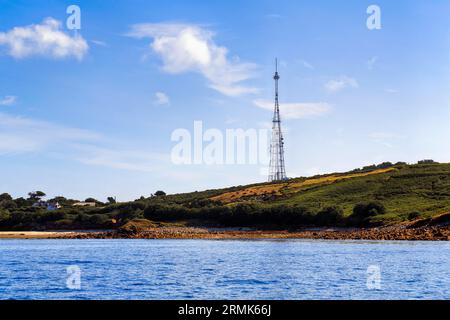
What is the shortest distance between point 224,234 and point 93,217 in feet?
167

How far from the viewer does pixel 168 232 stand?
12838 cm

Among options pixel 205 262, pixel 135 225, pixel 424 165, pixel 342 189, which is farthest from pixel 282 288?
pixel 424 165

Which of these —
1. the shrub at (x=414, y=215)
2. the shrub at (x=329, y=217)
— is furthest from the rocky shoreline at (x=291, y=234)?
the shrub at (x=414, y=215)

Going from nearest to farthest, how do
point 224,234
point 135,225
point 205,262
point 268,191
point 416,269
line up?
1. point 416,269
2. point 205,262
3. point 224,234
4. point 135,225
5. point 268,191

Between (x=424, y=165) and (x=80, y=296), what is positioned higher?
(x=424, y=165)

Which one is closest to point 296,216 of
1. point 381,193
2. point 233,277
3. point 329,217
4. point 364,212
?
point 329,217

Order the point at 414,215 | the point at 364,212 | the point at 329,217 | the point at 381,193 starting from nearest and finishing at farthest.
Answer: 1. the point at 414,215
2. the point at 364,212
3. the point at 329,217
4. the point at 381,193

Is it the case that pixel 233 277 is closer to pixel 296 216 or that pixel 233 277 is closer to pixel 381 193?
pixel 296 216

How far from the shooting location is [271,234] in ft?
403

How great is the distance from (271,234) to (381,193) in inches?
1812

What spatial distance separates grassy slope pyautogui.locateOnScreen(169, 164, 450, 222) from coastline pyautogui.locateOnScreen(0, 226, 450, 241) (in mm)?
10523

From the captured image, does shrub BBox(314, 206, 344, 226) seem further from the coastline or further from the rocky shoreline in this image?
the rocky shoreline

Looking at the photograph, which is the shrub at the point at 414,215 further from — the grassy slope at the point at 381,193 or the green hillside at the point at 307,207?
the grassy slope at the point at 381,193

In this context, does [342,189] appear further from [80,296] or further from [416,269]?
[80,296]
